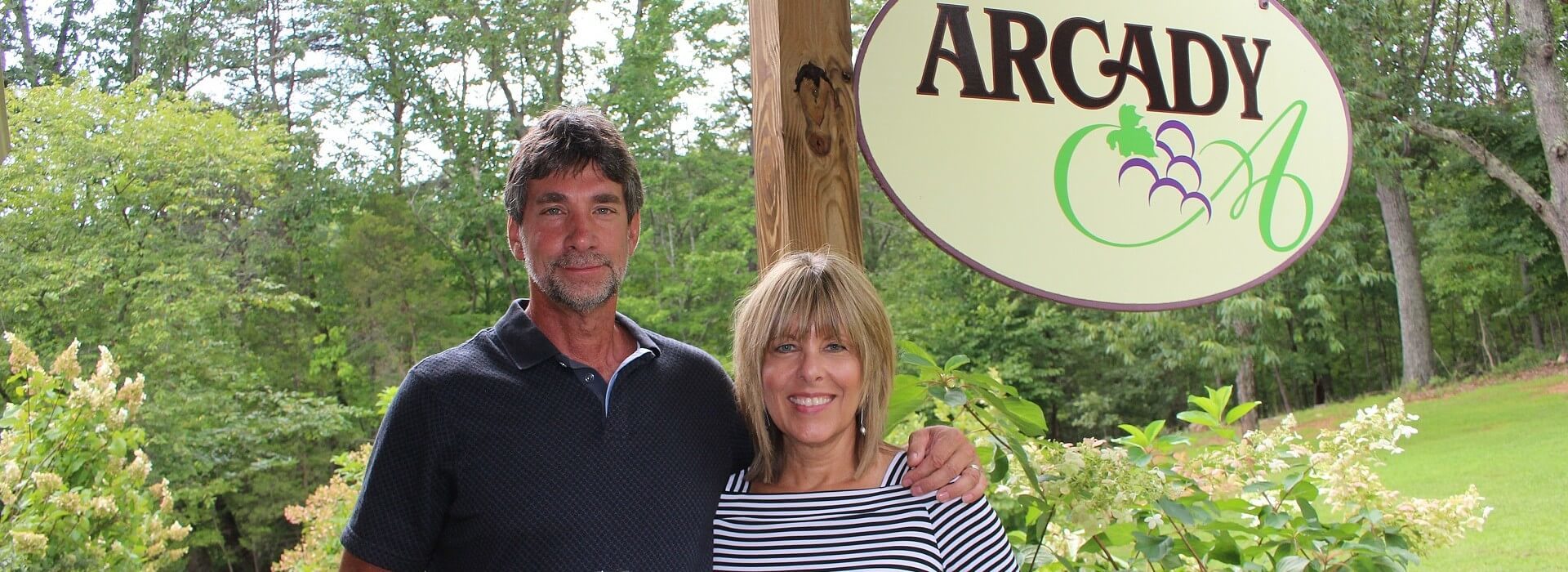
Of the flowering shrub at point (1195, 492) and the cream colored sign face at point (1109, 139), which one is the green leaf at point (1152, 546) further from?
the cream colored sign face at point (1109, 139)

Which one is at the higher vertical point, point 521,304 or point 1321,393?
point 521,304

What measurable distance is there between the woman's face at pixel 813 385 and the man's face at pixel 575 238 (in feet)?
0.69

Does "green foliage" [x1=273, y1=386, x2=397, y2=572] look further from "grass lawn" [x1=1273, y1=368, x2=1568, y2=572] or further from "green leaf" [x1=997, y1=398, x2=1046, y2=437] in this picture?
"grass lawn" [x1=1273, y1=368, x2=1568, y2=572]

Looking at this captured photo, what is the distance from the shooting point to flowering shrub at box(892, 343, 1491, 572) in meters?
1.61

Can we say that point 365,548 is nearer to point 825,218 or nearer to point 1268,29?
point 825,218

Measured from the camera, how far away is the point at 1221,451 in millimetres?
1957

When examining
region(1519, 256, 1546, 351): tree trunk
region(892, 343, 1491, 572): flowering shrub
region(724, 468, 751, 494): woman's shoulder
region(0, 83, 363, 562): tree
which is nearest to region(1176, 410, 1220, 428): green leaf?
region(892, 343, 1491, 572): flowering shrub

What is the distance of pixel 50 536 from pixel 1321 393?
854 inches

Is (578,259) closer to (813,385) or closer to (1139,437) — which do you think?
(813,385)

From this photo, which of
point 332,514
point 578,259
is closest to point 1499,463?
point 332,514

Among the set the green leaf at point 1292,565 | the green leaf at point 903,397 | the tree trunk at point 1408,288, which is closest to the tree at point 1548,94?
the tree trunk at point 1408,288

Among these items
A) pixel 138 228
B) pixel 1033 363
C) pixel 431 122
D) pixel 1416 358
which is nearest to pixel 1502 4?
pixel 1416 358

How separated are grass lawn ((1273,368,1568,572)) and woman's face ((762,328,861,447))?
10.4ft

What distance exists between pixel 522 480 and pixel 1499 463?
367 inches
